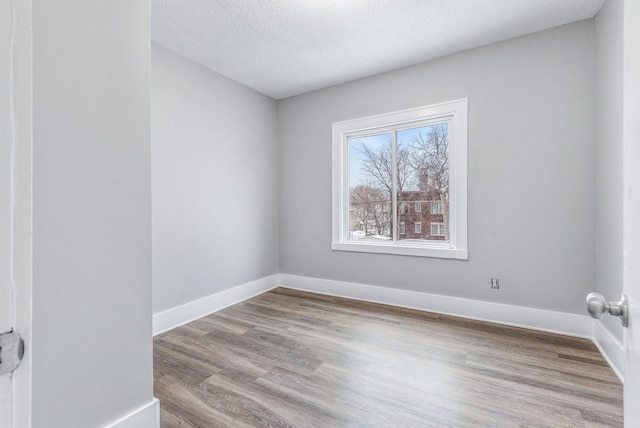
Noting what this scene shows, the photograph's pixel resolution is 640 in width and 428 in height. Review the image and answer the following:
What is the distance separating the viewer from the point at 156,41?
2.64 m

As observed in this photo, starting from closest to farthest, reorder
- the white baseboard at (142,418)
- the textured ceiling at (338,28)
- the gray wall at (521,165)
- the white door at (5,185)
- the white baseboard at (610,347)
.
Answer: the white door at (5,185) < the white baseboard at (142,418) < the white baseboard at (610,347) < the textured ceiling at (338,28) < the gray wall at (521,165)

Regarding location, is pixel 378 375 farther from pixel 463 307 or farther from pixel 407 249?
pixel 407 249

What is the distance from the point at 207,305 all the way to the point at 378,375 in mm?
1926

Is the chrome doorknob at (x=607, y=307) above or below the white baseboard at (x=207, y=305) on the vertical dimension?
above

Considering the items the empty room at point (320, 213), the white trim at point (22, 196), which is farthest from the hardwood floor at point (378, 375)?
the white trim at point (22, 196)

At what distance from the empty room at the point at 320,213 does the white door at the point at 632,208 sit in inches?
0.4

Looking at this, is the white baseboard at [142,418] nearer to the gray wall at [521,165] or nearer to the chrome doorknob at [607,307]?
the chrome doorknob at [607,307]

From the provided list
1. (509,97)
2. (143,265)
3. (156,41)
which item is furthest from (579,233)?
(156,41)

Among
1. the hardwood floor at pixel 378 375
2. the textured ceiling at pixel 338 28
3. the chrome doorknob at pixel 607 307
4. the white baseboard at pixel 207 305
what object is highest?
the textured ceiling at pixel 338 28

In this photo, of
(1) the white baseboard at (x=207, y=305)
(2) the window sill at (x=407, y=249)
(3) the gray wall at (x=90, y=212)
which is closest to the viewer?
(3) the gray wall at (x=90, y=212)

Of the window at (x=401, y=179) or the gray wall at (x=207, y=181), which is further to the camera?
the window at (x=401, y=179)

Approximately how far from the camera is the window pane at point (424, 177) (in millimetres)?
3109

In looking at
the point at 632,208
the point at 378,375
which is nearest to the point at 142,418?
the point at 378,375

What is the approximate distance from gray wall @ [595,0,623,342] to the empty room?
2cm
